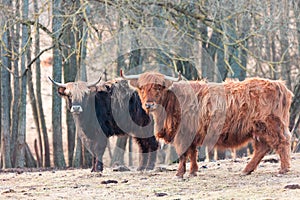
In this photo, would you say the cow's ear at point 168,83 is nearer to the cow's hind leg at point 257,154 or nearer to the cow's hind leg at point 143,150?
the cow's hind leg at point 257,154

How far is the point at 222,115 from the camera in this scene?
849cm

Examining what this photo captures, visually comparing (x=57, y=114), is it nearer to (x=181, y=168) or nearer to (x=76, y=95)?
(x=76, y=95)

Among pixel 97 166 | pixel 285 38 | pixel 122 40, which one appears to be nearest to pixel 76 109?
pixel 97 166

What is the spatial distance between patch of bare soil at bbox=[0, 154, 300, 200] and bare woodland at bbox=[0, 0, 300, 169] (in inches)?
128

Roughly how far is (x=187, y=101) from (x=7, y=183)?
9.00 ft

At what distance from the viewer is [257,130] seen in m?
8.37

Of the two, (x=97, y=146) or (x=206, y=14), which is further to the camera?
(x=206, y=14)

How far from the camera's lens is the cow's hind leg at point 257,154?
8.45m

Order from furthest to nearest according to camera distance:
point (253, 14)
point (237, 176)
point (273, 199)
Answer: point (253, 14), point (237, 176), point (273, 199)

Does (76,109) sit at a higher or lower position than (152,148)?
higher

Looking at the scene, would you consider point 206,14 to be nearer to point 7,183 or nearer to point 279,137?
point 279,137

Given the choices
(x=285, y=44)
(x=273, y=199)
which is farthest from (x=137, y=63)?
(x=273, y=199)

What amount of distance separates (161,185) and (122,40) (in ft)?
24.0

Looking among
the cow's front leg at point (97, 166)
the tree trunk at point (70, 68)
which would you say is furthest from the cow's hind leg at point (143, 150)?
the tree trunk at point (70, 68)
